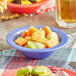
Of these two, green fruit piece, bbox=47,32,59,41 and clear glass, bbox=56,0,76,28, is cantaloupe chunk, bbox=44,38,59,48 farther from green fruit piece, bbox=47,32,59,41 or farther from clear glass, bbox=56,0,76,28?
clear glass, bbox=56,0,76,28

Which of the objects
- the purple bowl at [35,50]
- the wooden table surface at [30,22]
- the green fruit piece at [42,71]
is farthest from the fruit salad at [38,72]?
the wooden table surface at [30,22]

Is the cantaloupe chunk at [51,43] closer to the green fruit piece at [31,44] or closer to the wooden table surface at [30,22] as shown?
the green fruit piece at [31,44]

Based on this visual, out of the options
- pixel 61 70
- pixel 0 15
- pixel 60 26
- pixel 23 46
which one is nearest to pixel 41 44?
pixel 23 46

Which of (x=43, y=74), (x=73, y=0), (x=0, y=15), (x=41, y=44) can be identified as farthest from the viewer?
(x=0, y=15)

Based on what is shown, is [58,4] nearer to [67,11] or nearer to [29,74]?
[67,11]

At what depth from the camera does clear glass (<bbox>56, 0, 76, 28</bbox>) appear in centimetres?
142

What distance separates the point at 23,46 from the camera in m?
1.11

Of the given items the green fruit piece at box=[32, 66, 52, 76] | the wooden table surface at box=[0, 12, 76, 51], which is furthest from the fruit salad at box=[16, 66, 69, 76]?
the wooden table surface at box=[0, 12, 76, 51]

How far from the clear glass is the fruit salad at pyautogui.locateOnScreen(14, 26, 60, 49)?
0.31 meters

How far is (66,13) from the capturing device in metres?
1.45

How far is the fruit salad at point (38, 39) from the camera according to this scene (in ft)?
3.55

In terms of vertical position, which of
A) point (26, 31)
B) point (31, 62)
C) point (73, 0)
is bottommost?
point (31, 62)

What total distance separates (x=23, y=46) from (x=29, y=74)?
0.27 m

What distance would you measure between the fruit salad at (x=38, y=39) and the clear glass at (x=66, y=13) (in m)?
0.31
